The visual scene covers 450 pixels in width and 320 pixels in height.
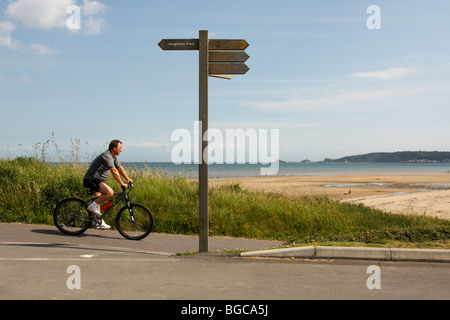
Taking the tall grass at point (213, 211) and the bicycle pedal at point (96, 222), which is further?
the tall grass at point (213, 211)

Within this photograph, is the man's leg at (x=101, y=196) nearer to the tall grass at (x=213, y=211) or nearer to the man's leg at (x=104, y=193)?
the man's leg at (x=104, y=193)

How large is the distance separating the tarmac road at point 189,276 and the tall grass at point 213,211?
278cm

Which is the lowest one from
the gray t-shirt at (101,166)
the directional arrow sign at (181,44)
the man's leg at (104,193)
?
the man's leg at (104,193)

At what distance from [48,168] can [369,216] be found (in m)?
10.3

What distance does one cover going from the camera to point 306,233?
11539 millimetres

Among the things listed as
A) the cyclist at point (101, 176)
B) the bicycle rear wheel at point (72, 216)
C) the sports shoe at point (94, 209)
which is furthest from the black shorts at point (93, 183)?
the bicycle rear wheel at point (72, 216)

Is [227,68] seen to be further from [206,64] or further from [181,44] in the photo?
[181,44]

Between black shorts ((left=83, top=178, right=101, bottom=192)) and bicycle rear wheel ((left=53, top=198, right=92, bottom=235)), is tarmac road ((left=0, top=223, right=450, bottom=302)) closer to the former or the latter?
bicycle rear wheel ((left=53, top=198, right=92, bottom=235))

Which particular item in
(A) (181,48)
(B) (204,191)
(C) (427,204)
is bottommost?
(C) (427,204)

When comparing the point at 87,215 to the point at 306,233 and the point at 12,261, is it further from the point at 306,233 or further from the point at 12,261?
the point at 306,233

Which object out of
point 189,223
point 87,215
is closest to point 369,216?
point 189,223

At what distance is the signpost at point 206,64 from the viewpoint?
798cm

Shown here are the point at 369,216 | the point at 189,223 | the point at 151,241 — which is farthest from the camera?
the point at 369,216

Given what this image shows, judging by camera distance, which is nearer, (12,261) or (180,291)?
(180,291)
